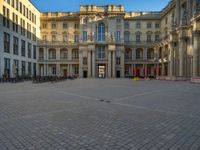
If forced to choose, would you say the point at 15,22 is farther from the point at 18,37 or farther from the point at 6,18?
the point at 6,18

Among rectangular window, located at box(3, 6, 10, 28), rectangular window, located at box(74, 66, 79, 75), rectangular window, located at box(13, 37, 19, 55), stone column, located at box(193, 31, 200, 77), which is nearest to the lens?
stone column, located at box(193, 31, 200, 77)

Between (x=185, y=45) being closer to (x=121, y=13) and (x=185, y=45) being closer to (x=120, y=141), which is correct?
(x=121, y=13)

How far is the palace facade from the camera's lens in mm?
55719

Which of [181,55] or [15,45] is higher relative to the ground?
[15,45]

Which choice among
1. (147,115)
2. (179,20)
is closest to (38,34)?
(179,20)

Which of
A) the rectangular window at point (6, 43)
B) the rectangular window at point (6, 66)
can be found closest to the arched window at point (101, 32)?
the rectangular window at point (6, 43)

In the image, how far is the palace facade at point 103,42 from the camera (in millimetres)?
55719

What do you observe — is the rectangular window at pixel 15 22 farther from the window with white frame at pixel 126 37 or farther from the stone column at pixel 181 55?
the stone column at pixel 181 55

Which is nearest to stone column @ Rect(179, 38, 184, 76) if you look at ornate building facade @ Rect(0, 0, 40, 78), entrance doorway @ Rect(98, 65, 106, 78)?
entrance doorway @ Rect(98, 65, 106, 78)

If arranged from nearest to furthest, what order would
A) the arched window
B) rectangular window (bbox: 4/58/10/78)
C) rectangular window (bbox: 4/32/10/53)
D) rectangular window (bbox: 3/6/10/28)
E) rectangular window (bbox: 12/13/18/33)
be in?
rectangular window (bbox: 3/6/10/28)
rectangular window (bbox: 4/32/10/53)
rectangular window (bbox: 4/58/10/78)
rectangular window (bbox: 12/13/18/33)
the arched window

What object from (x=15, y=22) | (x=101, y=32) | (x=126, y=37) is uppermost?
(x=101, y=32)

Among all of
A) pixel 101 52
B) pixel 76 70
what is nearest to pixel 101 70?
pixel 101 52

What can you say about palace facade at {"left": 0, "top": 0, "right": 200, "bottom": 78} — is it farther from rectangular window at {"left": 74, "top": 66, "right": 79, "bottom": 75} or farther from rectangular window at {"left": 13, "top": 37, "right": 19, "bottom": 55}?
rectangular window at {"left": 13, "top": 37, "right": 19, "bottom": 55}

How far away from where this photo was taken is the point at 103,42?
5625 centimetres
